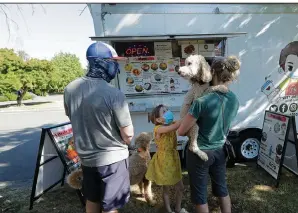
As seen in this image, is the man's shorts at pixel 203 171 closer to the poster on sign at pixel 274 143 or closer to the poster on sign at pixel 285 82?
the poster on sign at pixel 274 143

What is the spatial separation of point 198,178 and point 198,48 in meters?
2.70

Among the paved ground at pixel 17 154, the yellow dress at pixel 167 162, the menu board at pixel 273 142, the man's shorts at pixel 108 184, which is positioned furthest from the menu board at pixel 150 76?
the paved ground at pixel 17 154

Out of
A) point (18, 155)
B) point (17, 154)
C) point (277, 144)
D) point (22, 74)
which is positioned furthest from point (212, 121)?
point (22, 74)

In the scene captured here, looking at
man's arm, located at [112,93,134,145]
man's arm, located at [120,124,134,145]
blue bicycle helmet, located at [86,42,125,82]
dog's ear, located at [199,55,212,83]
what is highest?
blue bicycle helmet, located at [86,42,125,82]

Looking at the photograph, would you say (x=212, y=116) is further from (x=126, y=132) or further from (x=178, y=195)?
(x=178, y=195)

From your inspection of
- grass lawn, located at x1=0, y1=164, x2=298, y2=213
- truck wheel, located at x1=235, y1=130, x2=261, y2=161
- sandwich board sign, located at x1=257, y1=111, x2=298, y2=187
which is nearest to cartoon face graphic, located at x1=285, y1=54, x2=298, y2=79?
sandwich board sign, located at x1=257, y1=111, x2=298, y2=187

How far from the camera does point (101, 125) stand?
183 cm

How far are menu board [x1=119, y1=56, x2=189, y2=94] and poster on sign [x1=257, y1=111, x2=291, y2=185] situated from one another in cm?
164

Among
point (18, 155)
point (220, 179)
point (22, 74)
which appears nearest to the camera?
point (220, 179)

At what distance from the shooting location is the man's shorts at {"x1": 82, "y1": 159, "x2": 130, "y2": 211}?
6.32 feet

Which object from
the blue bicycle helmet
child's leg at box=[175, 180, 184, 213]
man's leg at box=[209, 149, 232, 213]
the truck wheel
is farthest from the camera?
the truck wheel

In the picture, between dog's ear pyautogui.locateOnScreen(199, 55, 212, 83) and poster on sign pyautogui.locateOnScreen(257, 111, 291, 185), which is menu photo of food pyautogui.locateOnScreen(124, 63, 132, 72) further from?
poster on sign pyautogui.locateOnScreen(257, 111, 291, 185)

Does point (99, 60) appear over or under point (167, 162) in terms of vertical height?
over

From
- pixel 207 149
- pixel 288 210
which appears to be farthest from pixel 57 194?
pixel 288 210
